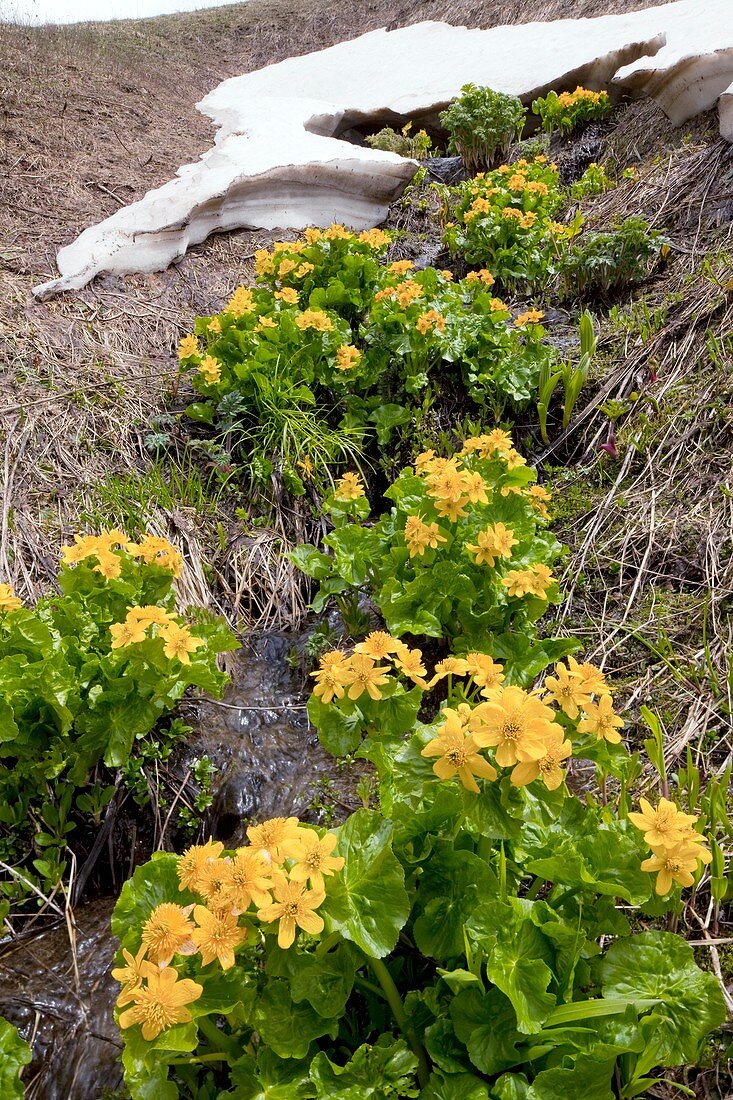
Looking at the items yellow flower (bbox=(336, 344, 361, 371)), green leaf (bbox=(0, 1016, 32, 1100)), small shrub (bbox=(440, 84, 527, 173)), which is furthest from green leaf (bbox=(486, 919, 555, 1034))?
small shrub (bbox=(440, 84, 527, 173))

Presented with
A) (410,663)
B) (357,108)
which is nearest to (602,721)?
(410,663)

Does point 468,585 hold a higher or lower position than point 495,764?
lower

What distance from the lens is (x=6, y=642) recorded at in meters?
1.94

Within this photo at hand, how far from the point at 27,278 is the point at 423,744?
4515 millimetres

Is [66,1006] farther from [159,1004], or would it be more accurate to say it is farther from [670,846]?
[670,846]

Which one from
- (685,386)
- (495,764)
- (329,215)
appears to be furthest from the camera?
(329,215)

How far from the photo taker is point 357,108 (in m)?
8.15

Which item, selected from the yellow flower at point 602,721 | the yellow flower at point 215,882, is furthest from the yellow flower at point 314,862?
Answer: the yellow flower at point 602,721

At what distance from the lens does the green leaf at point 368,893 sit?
1.20 metres

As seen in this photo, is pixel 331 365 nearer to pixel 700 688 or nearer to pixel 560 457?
pixel 560 457

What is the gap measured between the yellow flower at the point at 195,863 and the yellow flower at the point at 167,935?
50 mm

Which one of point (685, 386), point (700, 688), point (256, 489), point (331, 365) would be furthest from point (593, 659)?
point (331, 365)

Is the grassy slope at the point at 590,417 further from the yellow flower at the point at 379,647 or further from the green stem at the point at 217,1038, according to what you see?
the green stem at the point at 217,1038

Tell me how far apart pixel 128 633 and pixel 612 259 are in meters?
3.72
